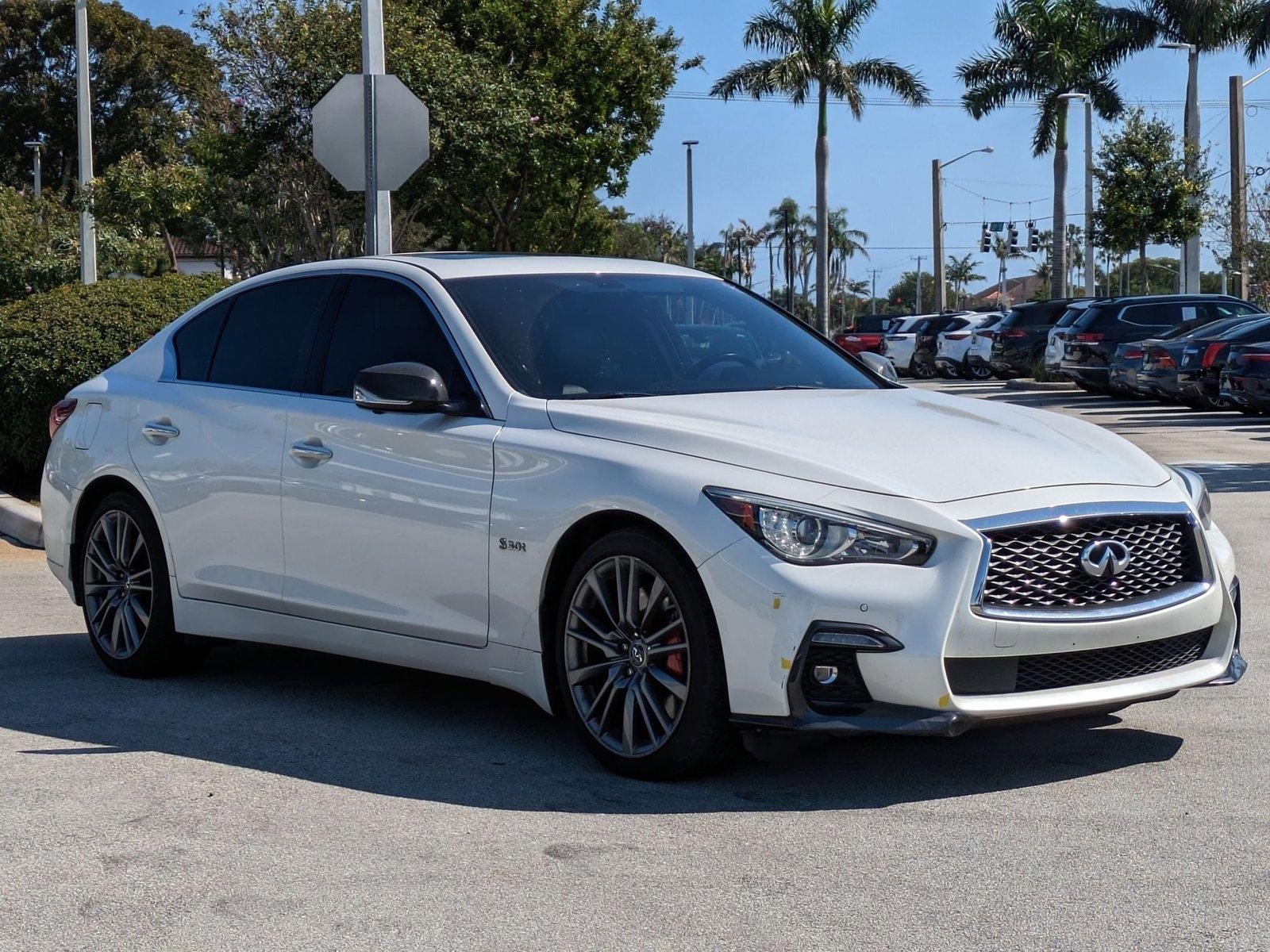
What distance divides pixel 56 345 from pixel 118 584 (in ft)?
21.3

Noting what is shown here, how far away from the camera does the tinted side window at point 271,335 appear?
21.6 ft

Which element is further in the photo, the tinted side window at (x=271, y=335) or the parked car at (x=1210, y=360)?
the parked car at (x=1210, y=360)

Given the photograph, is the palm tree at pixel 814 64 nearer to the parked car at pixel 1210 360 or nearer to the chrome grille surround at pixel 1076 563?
the parked car at pixel 1210 360

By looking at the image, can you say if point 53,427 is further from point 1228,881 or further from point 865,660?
point 1228,881

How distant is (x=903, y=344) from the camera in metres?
41.9

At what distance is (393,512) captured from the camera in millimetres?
5805

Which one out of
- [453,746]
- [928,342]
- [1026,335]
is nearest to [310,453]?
[453,746]

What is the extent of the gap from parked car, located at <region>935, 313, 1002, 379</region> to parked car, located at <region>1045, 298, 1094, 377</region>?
6023 millimetres

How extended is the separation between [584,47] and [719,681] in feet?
106

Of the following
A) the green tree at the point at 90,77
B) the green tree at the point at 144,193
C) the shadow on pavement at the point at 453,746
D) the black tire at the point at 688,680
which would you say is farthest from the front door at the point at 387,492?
the green tree at the point at 90,77

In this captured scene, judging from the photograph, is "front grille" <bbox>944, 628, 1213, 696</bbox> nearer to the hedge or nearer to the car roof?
the car roof

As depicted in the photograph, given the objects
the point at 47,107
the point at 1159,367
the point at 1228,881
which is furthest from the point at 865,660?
the point at 47,107

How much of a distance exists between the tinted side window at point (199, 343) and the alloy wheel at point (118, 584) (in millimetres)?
638

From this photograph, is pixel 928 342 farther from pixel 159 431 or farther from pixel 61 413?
pixel 159 431
